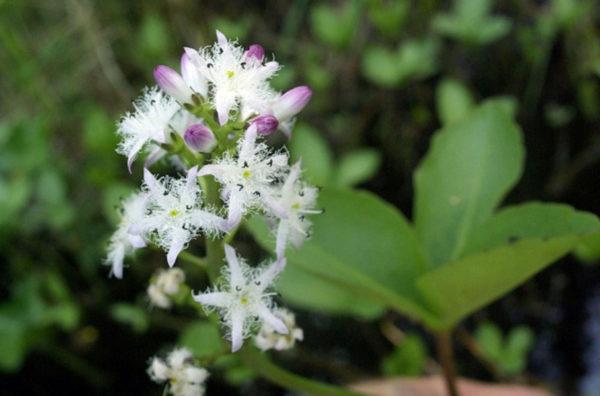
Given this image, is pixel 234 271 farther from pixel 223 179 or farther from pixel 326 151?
pixel 326 151

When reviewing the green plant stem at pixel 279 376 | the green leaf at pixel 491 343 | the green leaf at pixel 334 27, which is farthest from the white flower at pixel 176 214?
the green leaf at pixel 334 27

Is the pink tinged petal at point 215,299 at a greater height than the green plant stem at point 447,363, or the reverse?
the green plant stem at point 447,363

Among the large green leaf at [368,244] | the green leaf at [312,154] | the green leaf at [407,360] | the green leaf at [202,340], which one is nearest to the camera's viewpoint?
the large green leaf at [368,244]

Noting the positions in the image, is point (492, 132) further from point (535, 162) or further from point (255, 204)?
point (535, 162)

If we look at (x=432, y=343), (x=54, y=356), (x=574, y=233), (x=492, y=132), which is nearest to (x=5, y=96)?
(x=54, y=356)

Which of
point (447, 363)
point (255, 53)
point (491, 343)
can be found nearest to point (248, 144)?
point (255, 53)

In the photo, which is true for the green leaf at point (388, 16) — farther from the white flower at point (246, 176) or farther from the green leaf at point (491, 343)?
the white flower at point (246, 176)
